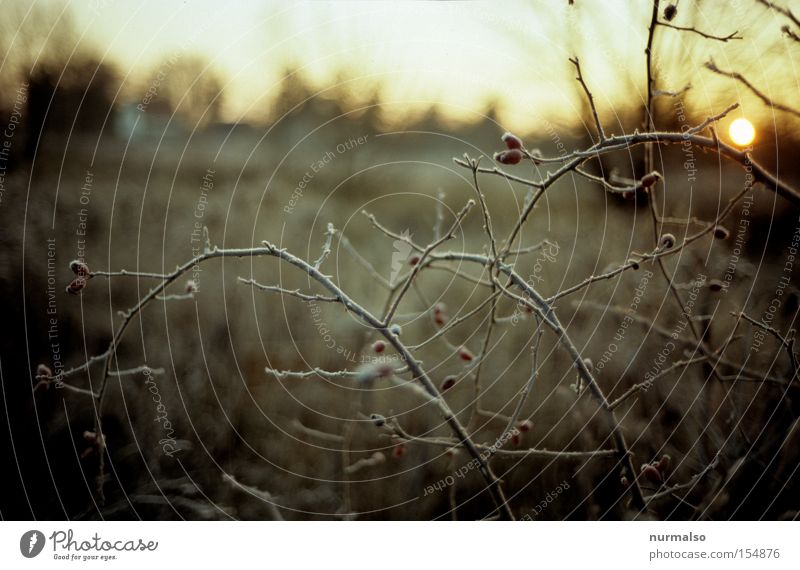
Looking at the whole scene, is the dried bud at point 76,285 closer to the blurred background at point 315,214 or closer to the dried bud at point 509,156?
the blurred background at point 315,214

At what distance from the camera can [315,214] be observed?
42.4 inches

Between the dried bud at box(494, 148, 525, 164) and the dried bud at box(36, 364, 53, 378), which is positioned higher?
the dried bud at box(494, 148, 525, 164)

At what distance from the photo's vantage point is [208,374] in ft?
3.77

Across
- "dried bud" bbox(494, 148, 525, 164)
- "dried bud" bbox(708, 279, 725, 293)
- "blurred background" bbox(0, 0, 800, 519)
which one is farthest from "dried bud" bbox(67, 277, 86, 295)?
"dried bud" bbox(708, 279, 725, 293)

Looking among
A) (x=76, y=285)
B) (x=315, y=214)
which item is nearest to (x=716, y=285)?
(x=315, y=214)

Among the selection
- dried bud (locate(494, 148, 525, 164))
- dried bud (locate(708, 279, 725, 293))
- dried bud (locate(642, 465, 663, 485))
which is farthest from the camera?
dried bud (locate(708, 279, 725, 293))

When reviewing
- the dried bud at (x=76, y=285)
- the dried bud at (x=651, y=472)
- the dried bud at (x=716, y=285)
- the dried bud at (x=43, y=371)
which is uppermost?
the dried bud at (x=716, y=285)

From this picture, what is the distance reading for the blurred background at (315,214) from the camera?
38.8 inches

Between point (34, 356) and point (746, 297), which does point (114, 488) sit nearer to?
point (34, 356)

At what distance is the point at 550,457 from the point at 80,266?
924mm

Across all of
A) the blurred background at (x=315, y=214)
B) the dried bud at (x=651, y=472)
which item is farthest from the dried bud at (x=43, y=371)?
the dried bud at (x=651, y=472)

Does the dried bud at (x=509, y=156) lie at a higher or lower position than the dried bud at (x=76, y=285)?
higher

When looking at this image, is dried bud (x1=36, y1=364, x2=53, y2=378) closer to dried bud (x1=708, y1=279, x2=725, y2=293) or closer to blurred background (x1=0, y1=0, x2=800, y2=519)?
blurred background (x1=0, y1=0, x2=800, y2=519)

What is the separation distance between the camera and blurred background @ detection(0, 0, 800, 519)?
99 cm
